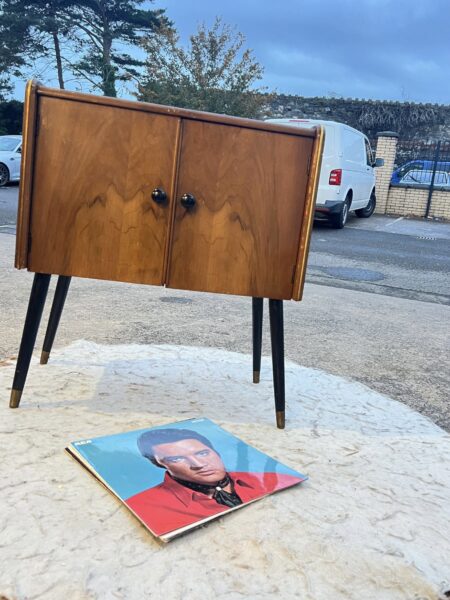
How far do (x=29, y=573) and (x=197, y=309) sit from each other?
278 cm

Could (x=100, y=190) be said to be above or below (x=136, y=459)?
above

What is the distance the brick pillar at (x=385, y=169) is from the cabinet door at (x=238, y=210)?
47.6ft

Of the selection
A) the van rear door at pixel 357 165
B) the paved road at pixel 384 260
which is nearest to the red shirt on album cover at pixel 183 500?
the paved road at pixel 384 260

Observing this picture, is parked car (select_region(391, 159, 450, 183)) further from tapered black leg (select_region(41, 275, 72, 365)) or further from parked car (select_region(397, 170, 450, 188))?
tapered black leg (select_region(41, 275, 72, 365))

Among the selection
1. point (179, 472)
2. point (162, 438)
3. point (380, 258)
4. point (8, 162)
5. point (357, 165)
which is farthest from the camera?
point (8, 162)

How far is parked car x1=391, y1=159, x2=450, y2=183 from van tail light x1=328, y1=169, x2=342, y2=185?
6.40 m

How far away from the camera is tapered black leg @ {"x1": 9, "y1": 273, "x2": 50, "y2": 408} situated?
6.49ft

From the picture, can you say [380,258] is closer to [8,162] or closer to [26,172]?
A: [26,172]

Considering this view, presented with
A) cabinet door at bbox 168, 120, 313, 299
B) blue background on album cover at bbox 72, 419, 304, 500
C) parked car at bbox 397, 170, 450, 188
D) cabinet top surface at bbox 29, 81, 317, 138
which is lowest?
blue background on album cover at bbox 72, 419, 304, 500

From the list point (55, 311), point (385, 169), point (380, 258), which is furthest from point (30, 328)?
point (385, 169)

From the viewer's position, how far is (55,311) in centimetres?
252

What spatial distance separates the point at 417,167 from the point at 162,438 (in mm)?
15516

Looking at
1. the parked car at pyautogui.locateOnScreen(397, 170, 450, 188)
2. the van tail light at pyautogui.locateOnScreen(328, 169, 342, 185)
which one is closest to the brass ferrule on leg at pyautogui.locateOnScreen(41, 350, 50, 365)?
the van tail light at pyautogui.locateOnScreen(328, 169, 342, 185)

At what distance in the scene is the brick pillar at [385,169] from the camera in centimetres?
1571
